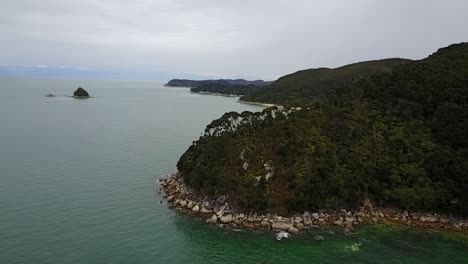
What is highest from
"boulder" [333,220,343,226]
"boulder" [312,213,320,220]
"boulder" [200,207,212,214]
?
"boulder" [312,213,320,220]

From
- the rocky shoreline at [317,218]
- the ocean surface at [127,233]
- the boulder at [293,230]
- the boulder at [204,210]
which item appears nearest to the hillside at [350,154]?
the rocky shoreline at [317,218]

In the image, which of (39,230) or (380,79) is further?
(380,79)

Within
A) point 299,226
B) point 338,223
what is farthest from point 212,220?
point 338,223

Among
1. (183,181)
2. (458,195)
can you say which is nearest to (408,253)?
(458,195)

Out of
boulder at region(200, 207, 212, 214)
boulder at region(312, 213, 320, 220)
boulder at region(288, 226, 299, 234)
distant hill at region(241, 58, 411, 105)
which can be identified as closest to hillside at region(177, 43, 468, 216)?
boulder at region(312, 213, 320, 220)

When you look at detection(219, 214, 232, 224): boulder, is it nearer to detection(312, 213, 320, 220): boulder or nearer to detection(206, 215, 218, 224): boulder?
detection(206, 215, 218, 224): boulder

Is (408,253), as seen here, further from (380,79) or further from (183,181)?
(380,79)
